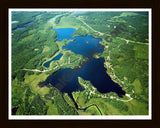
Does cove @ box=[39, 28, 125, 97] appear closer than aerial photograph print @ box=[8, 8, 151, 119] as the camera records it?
No

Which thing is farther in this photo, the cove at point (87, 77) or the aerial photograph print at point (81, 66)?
the cove at point (87, 77)

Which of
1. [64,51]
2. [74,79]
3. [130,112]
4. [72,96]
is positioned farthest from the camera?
[64,51]

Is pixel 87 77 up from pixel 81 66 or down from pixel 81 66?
down

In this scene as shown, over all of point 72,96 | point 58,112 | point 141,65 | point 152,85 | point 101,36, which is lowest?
point 58,112

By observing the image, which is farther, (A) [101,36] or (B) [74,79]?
(A) [101,36]

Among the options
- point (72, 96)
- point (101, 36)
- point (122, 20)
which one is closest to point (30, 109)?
point (72, 96)

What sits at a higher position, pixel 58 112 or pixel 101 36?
pixel 101 36

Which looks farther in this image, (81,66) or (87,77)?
(81,66)

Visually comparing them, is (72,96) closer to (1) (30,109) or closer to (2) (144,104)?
(1) (30,109)
